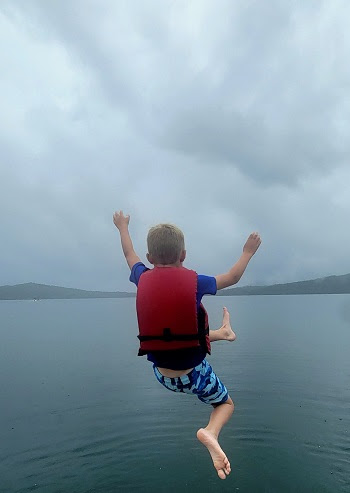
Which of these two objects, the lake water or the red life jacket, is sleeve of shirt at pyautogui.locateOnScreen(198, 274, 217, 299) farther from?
the lake water

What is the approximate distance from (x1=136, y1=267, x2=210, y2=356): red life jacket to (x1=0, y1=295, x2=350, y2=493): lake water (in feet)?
68.5

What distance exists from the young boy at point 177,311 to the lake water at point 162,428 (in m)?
20.3

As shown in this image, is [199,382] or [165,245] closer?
[165,245]

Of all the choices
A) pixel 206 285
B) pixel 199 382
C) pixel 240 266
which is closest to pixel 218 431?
pixel 199 382

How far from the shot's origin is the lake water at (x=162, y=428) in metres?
24.5

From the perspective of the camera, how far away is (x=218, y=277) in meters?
5.61

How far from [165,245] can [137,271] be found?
2.69 feet

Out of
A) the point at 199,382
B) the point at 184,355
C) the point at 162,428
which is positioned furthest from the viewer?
the point at 162,428

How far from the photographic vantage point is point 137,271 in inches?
237

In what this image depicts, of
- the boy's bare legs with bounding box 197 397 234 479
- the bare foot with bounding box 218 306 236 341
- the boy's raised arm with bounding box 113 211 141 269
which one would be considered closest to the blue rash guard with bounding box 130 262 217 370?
the boy's raised arm with bounding box 113 211 141 269

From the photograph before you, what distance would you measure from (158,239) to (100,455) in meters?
26.5

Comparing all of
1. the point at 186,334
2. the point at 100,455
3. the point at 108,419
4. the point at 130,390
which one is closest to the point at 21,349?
the point at 130,390

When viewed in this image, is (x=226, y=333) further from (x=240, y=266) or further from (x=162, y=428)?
(x=162, y=428)

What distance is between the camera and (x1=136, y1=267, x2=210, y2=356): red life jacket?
5613mm
